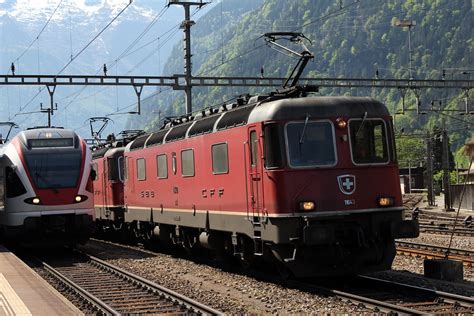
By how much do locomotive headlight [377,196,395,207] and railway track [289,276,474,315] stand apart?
54.2 inches

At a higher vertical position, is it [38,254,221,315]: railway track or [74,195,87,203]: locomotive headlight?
[74,195,87,203]: locomotive headlight

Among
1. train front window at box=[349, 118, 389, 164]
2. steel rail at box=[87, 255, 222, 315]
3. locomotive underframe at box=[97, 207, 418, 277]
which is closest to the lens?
steel rail at box=[87, 255, 222, 315]

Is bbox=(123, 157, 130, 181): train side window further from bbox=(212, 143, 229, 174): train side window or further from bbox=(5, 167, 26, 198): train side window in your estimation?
bbox=(212, 143, 229, 174): train side window

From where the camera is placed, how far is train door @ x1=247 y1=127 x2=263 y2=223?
14766 millimetres

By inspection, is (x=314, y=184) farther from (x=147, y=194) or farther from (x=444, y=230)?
(x=444, y=230)

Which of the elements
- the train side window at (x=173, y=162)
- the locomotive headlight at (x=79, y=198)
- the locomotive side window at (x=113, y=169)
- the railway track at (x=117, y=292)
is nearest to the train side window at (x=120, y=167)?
the locomotive side window at (x=113, y=169)

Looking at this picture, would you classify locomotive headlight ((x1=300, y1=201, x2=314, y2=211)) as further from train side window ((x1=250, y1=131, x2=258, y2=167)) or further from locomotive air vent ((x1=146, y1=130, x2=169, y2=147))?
locomotive air vent ((x1=146, y1=130, x2=169, y2=147))

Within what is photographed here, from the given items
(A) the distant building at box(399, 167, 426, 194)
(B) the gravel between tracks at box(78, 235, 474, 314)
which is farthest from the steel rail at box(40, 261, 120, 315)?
(A) the distant building at box(399, 167, 426, 194)

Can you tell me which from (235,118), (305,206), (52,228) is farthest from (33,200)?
(305,206)

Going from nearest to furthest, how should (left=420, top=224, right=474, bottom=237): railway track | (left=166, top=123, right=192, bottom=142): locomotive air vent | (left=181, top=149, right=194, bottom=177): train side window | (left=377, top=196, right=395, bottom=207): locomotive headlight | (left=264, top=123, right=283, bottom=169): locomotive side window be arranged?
1. (left=264, top=123, right=283, bottom=169): locomotive side window
2. (left=377, top=196, right=395, bottom=207): locomotive headlight
3. (left=181, top=149, right=194, bottom=177): train side window
4. (left=166, top=123, right=192, bottom=142): locomotive air vent
5. (left=420, top=224, right=474, bottom=237): railway track

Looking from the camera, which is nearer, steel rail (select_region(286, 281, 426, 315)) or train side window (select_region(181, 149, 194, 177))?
steel rail (select_region(286, 281, 426, 315))

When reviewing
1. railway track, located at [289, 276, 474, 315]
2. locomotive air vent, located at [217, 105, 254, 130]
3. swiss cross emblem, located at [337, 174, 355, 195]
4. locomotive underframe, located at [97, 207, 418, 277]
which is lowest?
railway track, located at [289, 276, 474, 315]

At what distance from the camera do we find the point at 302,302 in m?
12.9

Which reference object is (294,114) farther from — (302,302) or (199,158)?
(199,158)
